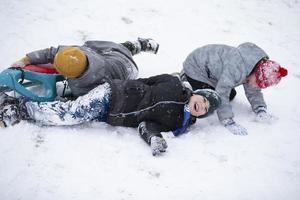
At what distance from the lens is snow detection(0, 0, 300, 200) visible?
6.75 feet

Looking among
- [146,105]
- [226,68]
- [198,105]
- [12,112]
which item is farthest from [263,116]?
[12,112]

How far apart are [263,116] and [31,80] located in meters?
1.96

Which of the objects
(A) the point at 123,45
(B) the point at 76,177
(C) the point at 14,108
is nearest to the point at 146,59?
(A) the point at 123,45

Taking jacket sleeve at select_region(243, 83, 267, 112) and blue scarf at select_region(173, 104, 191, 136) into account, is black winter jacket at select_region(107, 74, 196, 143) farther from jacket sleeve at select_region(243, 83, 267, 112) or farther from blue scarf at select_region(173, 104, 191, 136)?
jacket sleeve at select_region(243, 83, 267, 112)

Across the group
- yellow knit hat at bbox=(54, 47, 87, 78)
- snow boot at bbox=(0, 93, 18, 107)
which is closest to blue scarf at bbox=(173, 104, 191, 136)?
yellow knit hat at bbox=(54, 47, 87, 78)

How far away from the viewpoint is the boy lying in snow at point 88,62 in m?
2.36

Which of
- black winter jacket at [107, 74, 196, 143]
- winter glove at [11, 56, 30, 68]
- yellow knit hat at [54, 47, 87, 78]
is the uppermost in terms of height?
yellow knit hat at [54, 47, 87, 78]

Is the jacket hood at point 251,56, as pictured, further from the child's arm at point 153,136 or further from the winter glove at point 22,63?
the winter glove at point 22,63

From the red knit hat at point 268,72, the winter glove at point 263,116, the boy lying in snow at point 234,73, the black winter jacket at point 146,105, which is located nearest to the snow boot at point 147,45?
the boy lying in snow at point 234,73

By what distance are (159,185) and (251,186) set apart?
611 millimetres

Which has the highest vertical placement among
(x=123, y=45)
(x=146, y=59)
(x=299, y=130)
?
(x=123, y=45)

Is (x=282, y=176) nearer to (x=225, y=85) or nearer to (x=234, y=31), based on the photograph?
(x=225, y=85)

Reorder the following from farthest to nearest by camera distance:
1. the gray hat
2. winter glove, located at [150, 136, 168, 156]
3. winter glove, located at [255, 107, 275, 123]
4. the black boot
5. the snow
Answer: the black boot, winter glove, located at [255, 107, 275, 123], the gray hat, winter glove, located at [150, 136, 168, 156], the snow

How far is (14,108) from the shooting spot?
2.36 metres
